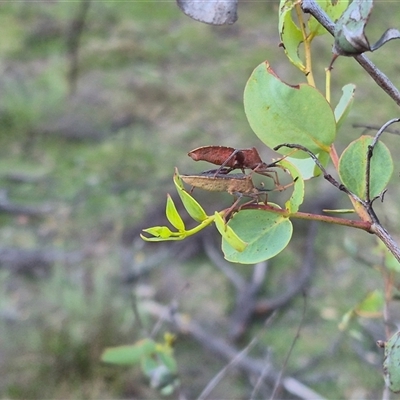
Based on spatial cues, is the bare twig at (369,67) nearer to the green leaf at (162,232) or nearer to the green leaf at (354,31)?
the green leaf at (354,31)

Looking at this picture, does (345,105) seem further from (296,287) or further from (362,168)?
(296,287)

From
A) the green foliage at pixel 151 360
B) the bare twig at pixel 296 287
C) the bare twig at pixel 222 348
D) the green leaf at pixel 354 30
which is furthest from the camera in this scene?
the bare twig at pixel 296 287

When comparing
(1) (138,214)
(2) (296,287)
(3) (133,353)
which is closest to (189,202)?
(3) (133,353)

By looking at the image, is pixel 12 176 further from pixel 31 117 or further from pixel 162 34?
pixel 162 34

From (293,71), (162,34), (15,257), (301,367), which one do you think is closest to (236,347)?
(301,367)

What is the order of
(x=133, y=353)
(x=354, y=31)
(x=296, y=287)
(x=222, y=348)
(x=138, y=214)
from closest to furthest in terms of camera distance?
(x=354, y=31) < (x=133, y=353) < (x=222, y=348) < (x=296, y=287) < (x=138, y=214)

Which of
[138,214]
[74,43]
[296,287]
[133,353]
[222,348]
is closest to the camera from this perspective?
[133,353]

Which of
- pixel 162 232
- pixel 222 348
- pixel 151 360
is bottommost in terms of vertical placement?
pixel 222 348

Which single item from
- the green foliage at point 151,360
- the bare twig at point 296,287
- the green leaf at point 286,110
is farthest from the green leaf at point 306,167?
the bare twig at point 296,287

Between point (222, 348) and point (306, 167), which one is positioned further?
point (222, 348)
